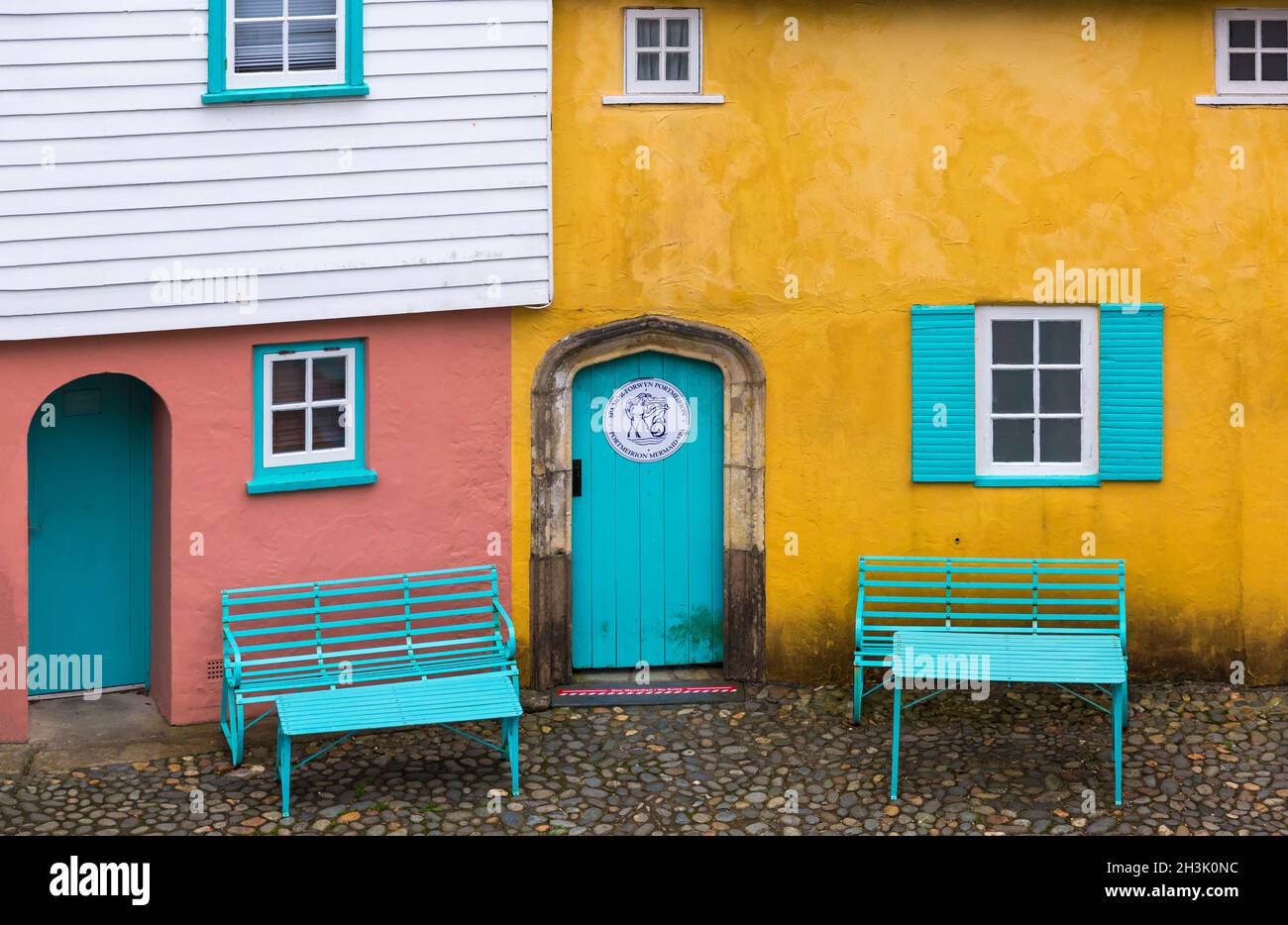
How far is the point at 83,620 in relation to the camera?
1219cm

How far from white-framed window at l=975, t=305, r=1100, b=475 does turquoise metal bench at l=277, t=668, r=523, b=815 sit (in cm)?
364

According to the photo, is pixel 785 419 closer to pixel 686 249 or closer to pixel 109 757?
pixel 686 249

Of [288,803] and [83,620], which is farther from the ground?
[83,620]

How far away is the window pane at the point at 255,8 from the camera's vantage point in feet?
37.3

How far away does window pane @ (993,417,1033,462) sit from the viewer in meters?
12.6

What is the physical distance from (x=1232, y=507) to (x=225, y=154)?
677 centimetres

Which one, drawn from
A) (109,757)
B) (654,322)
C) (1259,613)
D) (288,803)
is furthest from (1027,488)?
(109,757)

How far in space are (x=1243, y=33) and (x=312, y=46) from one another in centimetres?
591

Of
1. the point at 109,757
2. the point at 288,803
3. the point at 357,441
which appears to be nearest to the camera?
the point at 288,803

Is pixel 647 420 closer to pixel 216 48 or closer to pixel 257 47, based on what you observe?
pixel 257 47

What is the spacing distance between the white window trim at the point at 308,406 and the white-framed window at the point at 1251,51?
19.2ft

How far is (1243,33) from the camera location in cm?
1247

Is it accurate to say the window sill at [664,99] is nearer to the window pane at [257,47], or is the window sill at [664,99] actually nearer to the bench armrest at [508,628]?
the window pane at [257,47]

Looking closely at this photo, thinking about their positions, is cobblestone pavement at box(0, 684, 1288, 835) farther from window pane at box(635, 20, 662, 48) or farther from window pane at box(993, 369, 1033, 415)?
window pane at box(635, 20, 662, 48)
